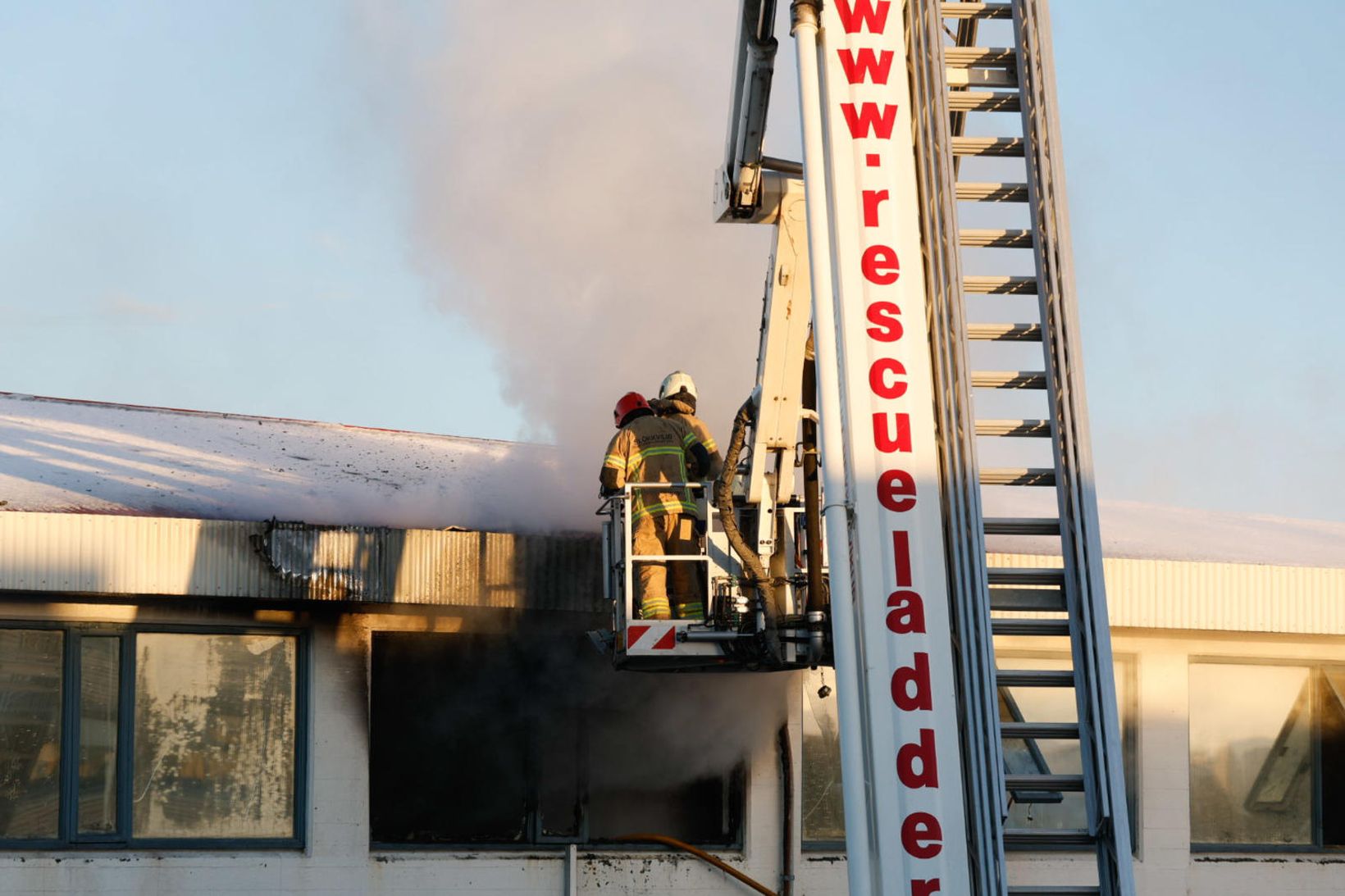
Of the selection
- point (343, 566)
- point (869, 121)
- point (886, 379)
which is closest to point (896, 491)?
point (886, 379)

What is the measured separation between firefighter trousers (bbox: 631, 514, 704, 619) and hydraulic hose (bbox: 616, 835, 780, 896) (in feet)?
8.05

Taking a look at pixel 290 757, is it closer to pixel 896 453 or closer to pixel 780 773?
pixel 780 773

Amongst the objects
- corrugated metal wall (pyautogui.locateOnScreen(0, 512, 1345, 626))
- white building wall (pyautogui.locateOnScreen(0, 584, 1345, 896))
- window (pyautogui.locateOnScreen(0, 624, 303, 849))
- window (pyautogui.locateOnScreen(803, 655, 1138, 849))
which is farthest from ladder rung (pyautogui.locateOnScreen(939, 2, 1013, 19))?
window (pyautogui.locateOnScreen(0, 624, 303, 849))

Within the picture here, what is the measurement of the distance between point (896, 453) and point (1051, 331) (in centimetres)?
108

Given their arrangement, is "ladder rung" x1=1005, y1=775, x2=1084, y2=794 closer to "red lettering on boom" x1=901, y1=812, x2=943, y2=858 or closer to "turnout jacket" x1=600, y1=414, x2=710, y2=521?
"red lettering on boom" x1=901, y1=812, x2=943, y2=858

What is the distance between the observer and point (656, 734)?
1303 cm

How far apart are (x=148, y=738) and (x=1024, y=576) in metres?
7.18

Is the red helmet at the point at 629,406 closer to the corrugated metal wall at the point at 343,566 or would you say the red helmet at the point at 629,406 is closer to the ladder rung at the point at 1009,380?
the corrugated metal wall at the point at 343,566

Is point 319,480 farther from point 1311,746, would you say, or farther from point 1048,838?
point 1311,746

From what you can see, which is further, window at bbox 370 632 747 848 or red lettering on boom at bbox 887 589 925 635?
window at bbox 370 632 747 848

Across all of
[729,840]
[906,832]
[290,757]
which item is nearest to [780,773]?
[729,840]

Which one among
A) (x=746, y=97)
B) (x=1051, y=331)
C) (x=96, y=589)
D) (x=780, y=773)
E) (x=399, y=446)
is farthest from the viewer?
(x=399, y=446)

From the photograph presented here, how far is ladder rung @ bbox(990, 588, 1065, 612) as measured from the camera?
7.27 meters

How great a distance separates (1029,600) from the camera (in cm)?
733
